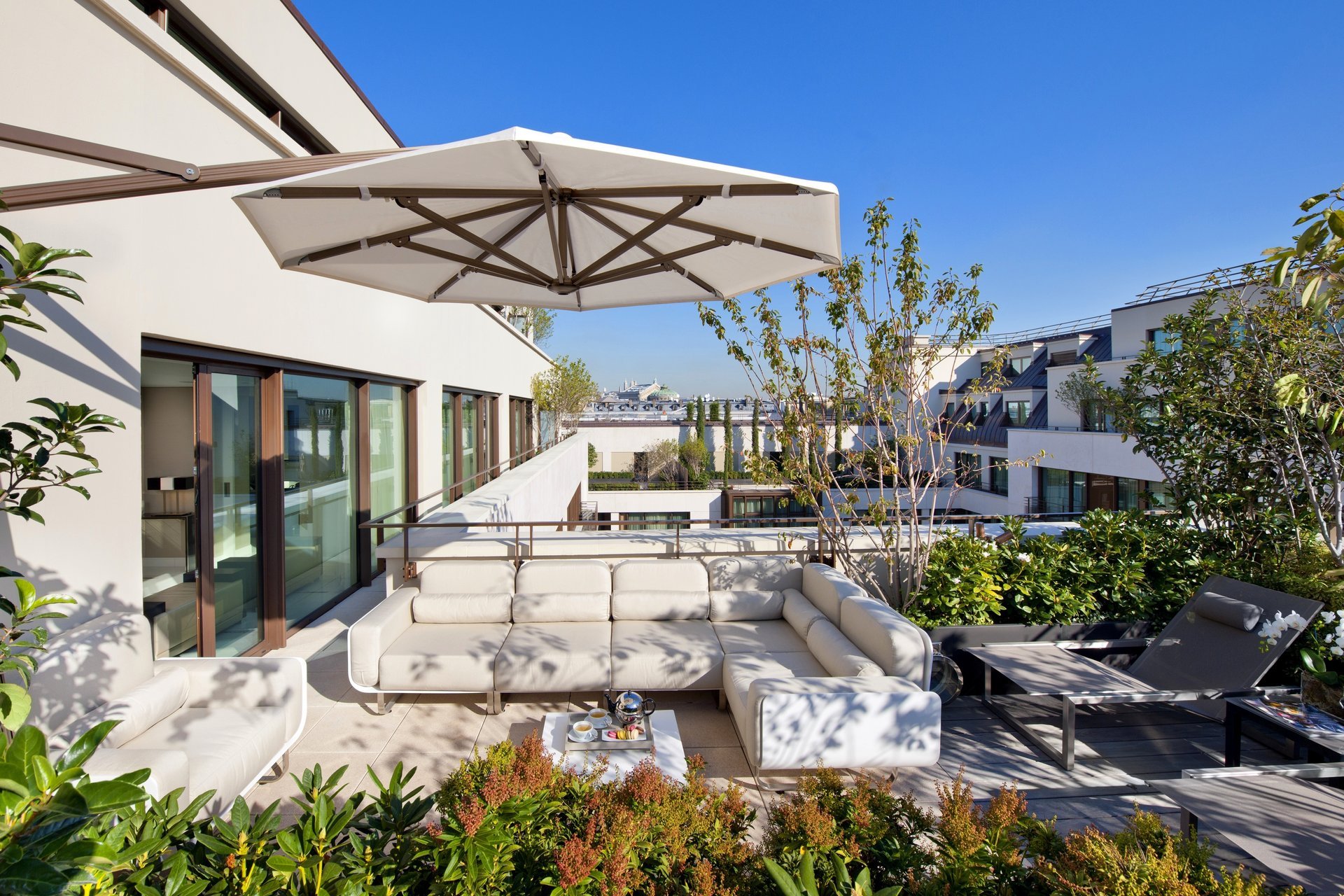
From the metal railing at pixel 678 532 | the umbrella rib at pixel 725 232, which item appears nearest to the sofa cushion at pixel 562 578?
the metal railing at pixel 678 532

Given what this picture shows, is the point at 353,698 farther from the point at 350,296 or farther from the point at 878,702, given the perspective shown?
the point at 350,296

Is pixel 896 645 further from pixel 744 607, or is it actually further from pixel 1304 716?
pixel 1304 716

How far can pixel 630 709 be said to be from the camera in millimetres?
3646

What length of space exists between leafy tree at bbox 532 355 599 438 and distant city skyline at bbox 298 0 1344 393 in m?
6.46

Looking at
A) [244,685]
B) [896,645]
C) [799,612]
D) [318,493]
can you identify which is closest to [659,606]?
[799,612]

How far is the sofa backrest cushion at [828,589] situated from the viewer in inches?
185

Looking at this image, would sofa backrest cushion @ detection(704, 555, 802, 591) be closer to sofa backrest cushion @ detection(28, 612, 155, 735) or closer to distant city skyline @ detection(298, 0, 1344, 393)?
distant city skyline @ detection(298, 0, 1344, 393)

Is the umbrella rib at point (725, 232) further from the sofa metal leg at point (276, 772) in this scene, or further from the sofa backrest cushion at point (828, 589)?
the sofa metal leg at point (276, 772)

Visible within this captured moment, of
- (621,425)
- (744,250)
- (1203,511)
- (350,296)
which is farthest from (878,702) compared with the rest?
(621,425)

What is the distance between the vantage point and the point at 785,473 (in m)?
5.82

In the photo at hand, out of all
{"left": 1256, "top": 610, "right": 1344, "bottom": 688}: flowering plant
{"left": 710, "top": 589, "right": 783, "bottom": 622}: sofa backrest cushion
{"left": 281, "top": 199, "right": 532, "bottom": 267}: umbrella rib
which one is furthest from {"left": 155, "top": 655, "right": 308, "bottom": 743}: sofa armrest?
{"left": 1256, "top": 610, "right": 1344, "bottom": 688}: flowering plant

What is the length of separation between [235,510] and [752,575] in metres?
3.98

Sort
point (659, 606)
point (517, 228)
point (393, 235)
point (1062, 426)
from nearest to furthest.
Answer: point (393, 235) < point (517, 228) < point (659, 606) < point (1062, 426)

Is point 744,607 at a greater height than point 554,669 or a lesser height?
greater
